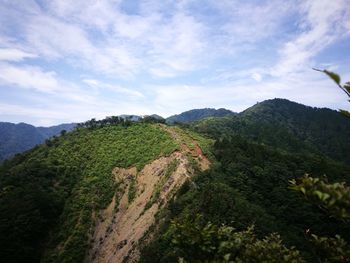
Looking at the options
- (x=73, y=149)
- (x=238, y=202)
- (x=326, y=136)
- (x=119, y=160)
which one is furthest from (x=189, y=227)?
(x=326, y=136)

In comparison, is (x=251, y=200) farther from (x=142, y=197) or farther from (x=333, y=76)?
(x=333, y=76)

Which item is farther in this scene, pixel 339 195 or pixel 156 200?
pixel 156 200

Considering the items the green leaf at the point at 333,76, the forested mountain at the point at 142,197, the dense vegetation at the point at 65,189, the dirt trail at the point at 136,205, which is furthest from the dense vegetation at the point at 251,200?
the green leaf at the point at 333,76

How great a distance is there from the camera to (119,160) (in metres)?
68.6

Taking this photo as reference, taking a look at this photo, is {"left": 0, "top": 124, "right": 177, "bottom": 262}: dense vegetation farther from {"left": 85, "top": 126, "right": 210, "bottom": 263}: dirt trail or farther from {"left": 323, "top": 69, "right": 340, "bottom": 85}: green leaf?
{"left": 323, "top": 69, "right": 340, "bottom": 85}: green leaf

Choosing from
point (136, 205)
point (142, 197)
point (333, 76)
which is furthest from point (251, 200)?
point (333, 76)

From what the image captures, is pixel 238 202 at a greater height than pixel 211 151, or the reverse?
pixel 211 151

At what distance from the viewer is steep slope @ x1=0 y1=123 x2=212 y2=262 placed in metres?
51.1

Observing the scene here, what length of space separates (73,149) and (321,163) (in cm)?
6252

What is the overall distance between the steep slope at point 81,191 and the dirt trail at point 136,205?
0.23m

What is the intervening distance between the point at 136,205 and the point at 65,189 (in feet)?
65.3

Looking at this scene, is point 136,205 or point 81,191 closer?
point 136,205

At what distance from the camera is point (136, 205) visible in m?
54.0

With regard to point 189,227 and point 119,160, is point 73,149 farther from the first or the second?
point 189,227
